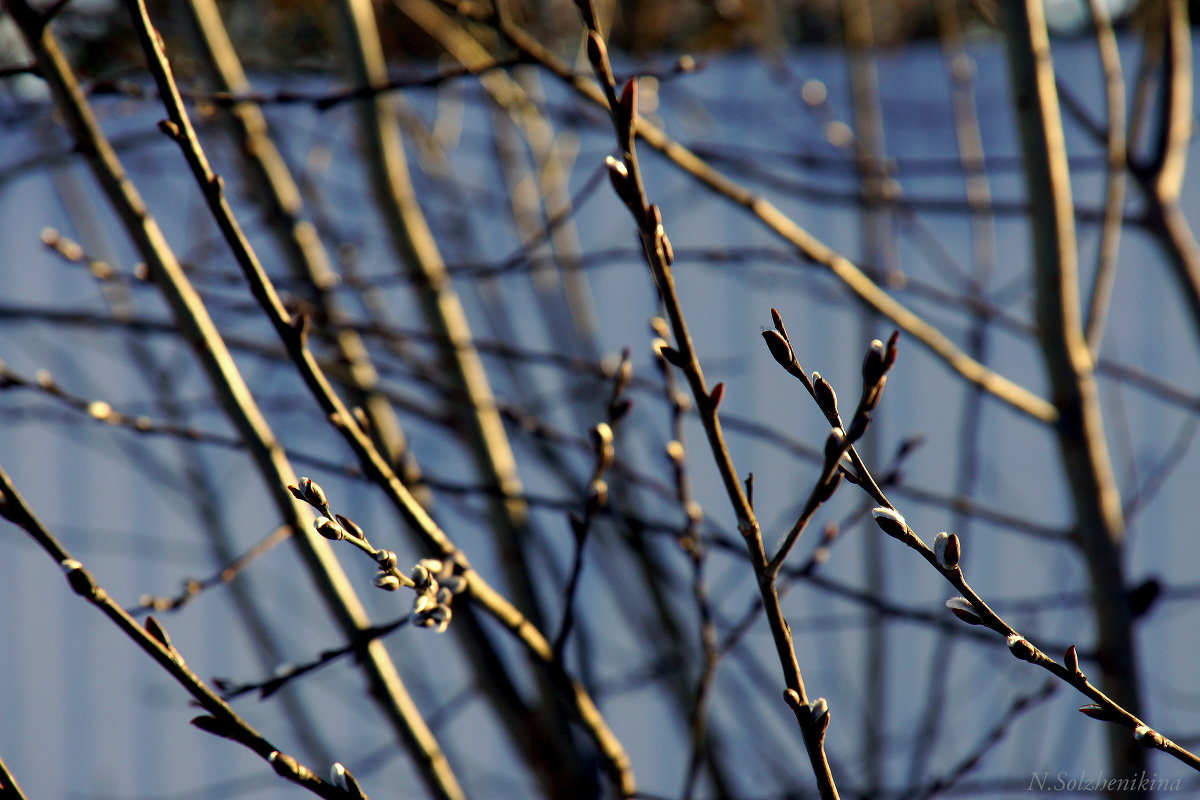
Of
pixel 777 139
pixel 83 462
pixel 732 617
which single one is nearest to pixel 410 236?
pixel 732 617

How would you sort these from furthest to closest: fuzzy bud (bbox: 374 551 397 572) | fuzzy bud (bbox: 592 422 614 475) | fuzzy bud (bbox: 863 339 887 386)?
fuzzy bud (bbox: 592 422 614 475) < fuzzy bud (bbox: 374 551 397 572) < fuzzy bud (bbox: 863 339 887 386)

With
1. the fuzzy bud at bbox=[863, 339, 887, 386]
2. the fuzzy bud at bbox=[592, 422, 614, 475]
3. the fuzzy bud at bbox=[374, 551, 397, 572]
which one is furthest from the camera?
the fuzzy bud at bbox=[592, 422, 614, 475]

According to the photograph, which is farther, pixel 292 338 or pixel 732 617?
pixel 732 617

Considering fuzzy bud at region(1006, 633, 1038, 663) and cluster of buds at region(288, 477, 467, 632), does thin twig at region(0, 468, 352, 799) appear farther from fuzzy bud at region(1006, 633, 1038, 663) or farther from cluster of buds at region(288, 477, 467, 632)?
fuzzy bud at region(1006, 633, 1038, 663)

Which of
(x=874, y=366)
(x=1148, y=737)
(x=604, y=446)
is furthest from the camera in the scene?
(x=604, y=446)

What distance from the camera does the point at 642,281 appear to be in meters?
2.46

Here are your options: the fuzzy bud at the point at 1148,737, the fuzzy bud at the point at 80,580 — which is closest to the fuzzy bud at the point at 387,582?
the fuzzy bud at the point at 80,580

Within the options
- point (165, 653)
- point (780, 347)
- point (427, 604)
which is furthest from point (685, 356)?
point (165, 653)

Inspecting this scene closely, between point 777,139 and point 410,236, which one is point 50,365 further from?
point 777,139

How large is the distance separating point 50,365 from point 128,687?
953mm

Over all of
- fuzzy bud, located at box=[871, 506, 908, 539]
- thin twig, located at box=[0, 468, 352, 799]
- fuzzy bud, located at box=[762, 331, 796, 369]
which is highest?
fuzzy bud, located at box=[762, 331, 796, 369]

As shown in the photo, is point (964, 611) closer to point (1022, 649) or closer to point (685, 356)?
point (1022, 649)

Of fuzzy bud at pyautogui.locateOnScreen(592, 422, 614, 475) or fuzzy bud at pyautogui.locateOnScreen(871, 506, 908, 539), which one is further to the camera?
fuzzy bud at pyautogui.locateOnScreen(592, 422, 614, 475)

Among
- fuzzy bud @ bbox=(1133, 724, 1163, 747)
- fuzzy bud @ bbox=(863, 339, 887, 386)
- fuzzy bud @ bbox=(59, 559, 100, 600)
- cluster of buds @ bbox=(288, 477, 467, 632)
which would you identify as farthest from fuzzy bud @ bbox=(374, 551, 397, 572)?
fuzzy bud @ bbox=(1133, 724, 1163, 747)
